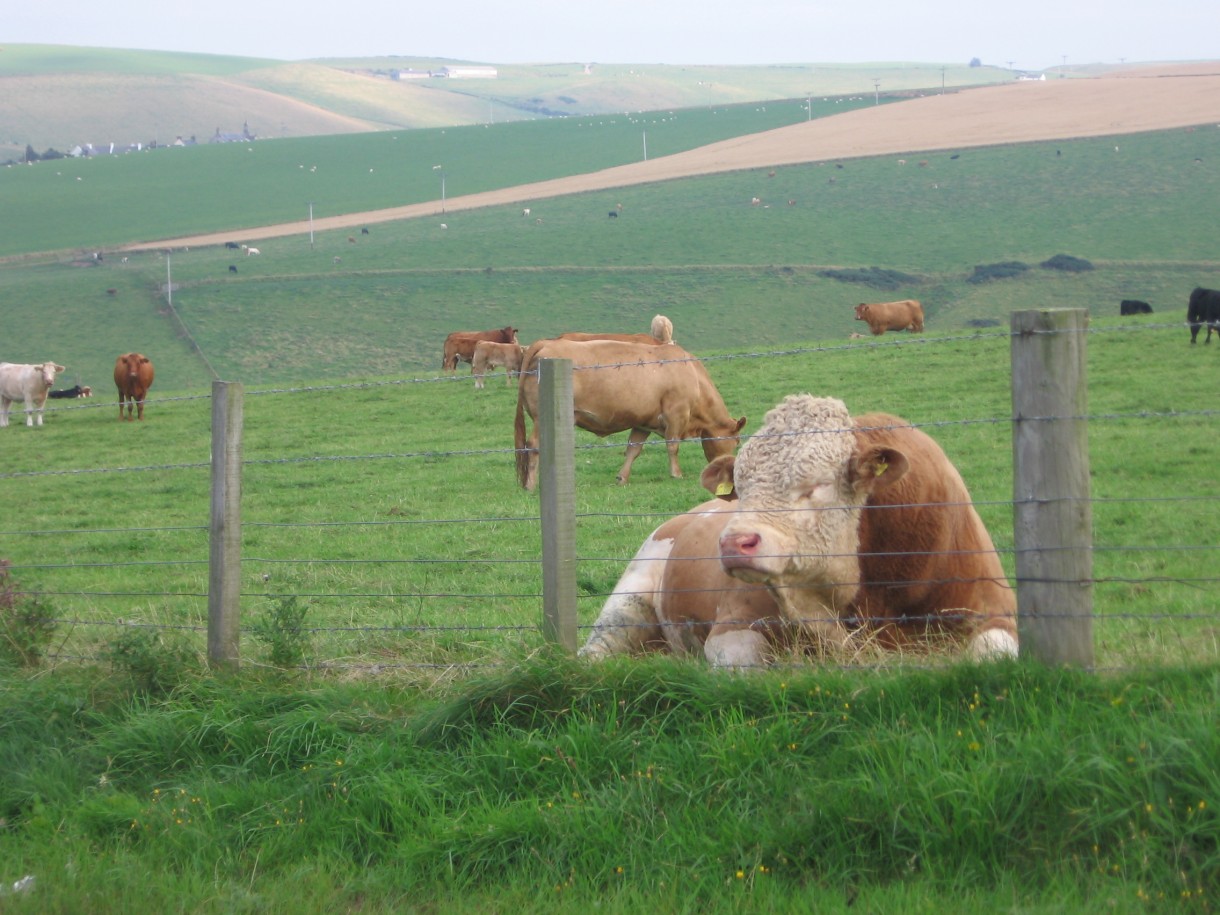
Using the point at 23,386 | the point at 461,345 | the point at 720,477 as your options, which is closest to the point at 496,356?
the point at 461,345

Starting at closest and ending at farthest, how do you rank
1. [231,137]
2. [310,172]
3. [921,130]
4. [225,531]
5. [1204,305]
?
[225,531] → [1204,305] → [921,130] → [310,172] → [231,137]

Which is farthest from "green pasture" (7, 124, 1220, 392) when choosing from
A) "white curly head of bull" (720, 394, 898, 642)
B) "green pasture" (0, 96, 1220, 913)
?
"white curly head of bull" (720, 394, 898, 642)

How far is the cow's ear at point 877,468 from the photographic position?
522 centimetres

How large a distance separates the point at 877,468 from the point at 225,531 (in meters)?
3.13

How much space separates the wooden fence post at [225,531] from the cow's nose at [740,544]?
8.10 ft

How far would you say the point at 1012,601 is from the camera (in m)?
A: 5.71

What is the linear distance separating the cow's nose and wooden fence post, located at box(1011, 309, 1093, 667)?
1.01 metres

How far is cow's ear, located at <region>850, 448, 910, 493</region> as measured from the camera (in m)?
5.22

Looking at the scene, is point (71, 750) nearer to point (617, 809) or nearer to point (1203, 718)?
point (617, 809)

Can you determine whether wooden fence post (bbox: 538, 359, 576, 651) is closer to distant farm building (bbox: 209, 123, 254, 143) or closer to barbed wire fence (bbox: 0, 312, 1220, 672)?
barbed wire fence (bbox: 0, 312, 1220, 672)

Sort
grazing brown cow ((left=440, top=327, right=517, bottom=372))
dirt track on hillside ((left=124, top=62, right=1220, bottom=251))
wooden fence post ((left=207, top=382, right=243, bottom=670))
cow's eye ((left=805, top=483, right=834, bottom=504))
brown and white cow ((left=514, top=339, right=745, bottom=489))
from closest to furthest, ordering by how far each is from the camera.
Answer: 1. cow's eye ((left=805, top=483, right=834, bottom=504))
2. wooden fence post ((left=207, top=382, right=243, bottom=670))
3. brown and white cow ((left=514, top=339, right=745, bottom=489))
4. grazing brown cow ((left=440, top=327, right=517, bottom=372))
5. dirt track on hillside ((left=124, top=62, right=1220, bottom=251))

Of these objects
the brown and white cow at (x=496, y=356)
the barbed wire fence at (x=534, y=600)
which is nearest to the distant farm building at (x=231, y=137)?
the brown and white cow at (x=496, y=356)

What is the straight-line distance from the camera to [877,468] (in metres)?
5.32

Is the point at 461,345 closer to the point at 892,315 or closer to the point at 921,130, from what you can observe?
the point at 892,315
